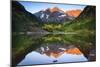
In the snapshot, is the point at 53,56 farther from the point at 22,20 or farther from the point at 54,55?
the point at 22,20

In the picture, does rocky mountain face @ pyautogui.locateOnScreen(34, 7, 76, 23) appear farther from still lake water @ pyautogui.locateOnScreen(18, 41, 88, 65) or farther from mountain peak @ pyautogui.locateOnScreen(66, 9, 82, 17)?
still lake water @ pyautogui.locateOnScreen(18, 41, 88, 65)

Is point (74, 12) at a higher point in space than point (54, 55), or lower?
higher

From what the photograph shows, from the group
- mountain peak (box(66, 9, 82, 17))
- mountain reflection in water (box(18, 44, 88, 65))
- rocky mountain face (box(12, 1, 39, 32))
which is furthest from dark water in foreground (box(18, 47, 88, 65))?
mountain peak (box(66, 9, 82, 17))

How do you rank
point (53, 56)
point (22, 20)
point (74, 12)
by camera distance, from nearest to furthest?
point (22, 20), point (53, 56), point (74, 12)

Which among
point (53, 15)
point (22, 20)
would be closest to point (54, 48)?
point (53, 15)

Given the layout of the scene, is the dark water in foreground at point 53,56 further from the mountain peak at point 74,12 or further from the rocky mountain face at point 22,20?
the mountain peak at point 74,12

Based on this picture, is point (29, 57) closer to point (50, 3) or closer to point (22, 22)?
point (22, 22)

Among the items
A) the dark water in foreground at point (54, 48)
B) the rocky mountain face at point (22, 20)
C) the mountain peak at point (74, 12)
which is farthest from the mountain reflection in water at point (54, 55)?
the mountain peak at point (74, 12)
